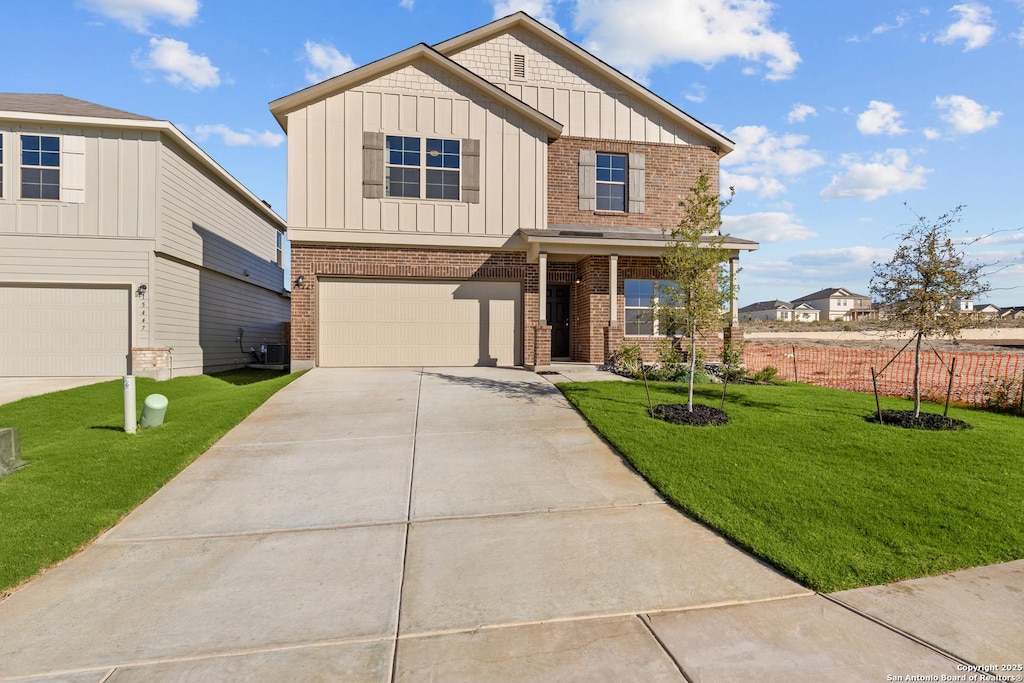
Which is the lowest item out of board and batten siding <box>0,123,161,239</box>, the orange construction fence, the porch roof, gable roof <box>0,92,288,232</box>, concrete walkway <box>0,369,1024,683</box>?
concrete walkway <box>0,369,1024,683</box>

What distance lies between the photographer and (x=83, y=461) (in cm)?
558

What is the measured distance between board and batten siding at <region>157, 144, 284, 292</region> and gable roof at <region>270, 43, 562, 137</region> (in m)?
3.38

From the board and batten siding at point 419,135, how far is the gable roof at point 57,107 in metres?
4.14

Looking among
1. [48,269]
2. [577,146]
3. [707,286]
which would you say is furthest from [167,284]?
[707,286]

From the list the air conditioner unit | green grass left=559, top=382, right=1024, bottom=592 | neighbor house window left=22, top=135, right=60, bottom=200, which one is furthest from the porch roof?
neighbor house window left=22, top=135, right=60, bottom=200

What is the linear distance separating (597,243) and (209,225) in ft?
38.8

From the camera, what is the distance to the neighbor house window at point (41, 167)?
11.7 meters

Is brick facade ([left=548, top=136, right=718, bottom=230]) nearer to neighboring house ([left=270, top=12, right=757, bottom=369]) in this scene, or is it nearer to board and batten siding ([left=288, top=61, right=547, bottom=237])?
neighboring house ([left=270, top=12, right=757, bottom=369])

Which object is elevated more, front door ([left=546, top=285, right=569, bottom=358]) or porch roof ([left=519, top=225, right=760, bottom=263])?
porch roof ([left=519, top=225, right=760, bottom=263])

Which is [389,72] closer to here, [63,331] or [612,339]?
[612,339]

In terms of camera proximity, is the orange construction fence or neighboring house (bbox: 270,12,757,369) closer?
the orange construction fence

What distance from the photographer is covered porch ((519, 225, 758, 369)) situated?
1210cm

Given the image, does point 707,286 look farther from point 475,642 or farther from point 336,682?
point 336,682

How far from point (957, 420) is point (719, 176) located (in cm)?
997
